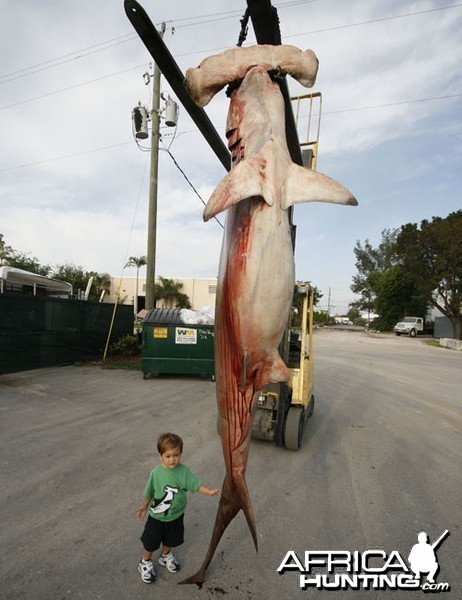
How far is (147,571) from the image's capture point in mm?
2398

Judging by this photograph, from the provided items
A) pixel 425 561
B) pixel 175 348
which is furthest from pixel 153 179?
pixel 425 561

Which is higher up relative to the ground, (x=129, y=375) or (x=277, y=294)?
(x=277, y=294)

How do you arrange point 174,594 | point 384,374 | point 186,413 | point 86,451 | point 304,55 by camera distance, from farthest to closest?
point 384,374 < point 186,413 < point 86,451 < point 174,594 < point 304,55

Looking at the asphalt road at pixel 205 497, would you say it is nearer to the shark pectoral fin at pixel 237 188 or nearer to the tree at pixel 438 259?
the shark pectoral fin at pixel 237 188

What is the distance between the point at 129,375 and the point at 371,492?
7.60 metres

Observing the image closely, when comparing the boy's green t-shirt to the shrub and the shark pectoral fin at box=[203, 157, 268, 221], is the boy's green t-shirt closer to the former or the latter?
the shark pectoral fin at box=[203, 157, 268, 221]

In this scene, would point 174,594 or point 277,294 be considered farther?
point 174,594

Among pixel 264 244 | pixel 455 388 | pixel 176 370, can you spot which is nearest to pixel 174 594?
pixel 264 244

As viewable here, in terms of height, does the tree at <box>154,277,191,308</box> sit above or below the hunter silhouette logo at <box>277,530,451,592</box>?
above

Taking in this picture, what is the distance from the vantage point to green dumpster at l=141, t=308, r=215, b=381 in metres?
9.47

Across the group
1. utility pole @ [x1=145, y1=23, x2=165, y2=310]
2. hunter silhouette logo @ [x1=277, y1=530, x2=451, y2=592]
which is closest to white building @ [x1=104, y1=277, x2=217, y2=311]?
utility pole @ [x1=145, y1=23, x2=165, y2=310]

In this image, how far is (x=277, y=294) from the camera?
149cm

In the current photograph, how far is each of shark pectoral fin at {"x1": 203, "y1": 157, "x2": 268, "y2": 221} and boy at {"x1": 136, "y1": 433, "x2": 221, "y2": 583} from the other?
1.65 m

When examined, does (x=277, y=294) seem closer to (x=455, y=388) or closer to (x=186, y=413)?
(x=186, y=413)
